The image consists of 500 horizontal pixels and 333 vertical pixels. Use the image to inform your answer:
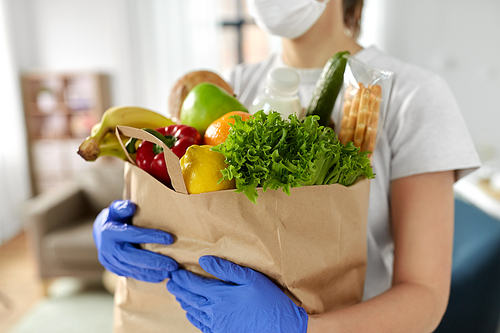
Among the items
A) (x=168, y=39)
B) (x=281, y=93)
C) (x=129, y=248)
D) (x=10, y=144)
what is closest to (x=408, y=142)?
(x=281, y=93)

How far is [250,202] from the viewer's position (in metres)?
0.52

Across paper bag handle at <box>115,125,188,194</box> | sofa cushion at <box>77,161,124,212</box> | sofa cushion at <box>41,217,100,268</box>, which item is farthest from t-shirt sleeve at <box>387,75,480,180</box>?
sofa cushion at <box>77,161,124,212</box>

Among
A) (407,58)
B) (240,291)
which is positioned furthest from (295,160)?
(407,58)

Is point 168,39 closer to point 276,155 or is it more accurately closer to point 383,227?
point 383,227

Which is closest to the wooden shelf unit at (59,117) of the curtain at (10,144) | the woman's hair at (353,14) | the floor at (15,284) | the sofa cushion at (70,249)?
the curtain at (10,144)

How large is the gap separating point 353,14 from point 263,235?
0.77 m

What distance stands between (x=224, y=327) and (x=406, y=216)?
0.42 m

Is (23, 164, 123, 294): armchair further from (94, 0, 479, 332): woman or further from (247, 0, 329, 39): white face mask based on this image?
(247, 0, 329, 39): white face mask

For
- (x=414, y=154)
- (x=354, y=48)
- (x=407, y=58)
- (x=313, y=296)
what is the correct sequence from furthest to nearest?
(x=407, y=58) < (x=354, y=48) < (x=414, y=154) < (x=313, y=296)

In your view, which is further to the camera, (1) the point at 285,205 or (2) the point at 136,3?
(2) the point at 136,3

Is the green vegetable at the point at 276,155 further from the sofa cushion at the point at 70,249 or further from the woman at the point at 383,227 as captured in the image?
the sofa cushion at the point at 70,249

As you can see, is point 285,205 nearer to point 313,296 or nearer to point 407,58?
point 313,296

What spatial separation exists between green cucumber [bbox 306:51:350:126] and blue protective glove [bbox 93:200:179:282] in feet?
1.15

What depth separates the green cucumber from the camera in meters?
0.67
